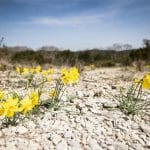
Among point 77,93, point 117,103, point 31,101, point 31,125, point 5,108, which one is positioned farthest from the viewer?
point 77,93

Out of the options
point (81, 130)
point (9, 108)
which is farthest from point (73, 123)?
point (9, 108)

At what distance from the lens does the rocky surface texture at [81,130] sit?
3.21m

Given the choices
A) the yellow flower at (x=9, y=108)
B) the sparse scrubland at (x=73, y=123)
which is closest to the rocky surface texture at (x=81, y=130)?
the sparse scrubland at (x=73, y=123)

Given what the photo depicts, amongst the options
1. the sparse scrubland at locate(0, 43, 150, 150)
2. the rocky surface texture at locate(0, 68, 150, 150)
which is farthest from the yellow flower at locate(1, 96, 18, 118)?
the rocky surface texture at locate(0, 68, 150, 150)

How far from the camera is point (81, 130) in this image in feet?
11.6

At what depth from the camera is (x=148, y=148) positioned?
319 centimetres

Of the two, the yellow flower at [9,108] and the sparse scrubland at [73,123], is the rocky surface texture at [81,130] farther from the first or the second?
the yellow flower at [9,108]

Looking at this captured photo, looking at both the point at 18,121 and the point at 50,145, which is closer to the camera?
the point at 50,145

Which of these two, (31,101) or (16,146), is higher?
(31,101)

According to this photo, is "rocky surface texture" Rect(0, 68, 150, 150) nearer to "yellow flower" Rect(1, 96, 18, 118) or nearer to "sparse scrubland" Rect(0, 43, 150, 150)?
"sparse scrubland" Rect(0, 43, 150, 150)

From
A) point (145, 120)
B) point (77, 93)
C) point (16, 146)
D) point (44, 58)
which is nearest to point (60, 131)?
point (16, 146)

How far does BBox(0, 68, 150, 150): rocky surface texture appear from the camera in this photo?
321 cm

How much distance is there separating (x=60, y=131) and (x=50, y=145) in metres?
0.33

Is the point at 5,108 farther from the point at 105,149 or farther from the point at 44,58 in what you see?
the point at 44,58
